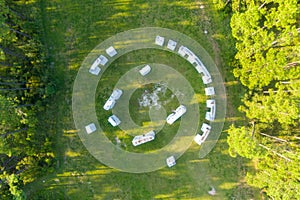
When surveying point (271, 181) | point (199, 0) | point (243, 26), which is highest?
point (199, 0)

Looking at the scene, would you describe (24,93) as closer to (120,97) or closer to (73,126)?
(73,126)

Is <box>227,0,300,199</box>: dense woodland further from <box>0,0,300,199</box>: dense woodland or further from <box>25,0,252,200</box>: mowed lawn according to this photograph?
<box>25,0,252,200</box>: mowed lawn

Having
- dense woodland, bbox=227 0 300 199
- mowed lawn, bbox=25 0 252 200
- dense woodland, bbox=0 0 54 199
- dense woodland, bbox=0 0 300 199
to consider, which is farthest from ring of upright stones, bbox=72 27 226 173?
dense woodland, bbox=0 0 54 199

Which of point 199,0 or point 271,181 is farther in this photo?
point 199,0

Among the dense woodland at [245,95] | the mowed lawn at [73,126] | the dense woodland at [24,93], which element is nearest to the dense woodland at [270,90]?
the dense woodland at [245,95]

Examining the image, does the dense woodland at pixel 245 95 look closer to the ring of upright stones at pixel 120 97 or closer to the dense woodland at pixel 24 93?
the dense woodland at pixel 24 93

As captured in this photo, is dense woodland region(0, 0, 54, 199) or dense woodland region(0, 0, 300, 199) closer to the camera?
dense woodland region(0, 0, 300, 199)

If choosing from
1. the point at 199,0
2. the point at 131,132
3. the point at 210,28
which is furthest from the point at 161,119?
the point at 199,0

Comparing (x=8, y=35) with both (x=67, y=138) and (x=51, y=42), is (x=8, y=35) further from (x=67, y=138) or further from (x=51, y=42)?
(x=67, y=138)
